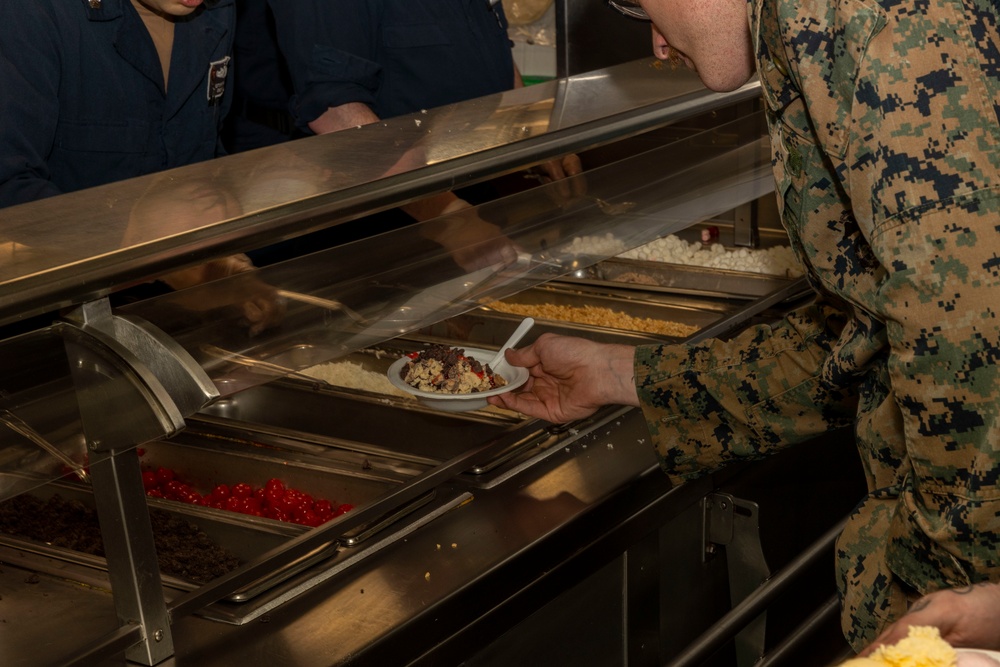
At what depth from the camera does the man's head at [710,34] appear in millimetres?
1225

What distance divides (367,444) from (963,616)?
43.6 inches

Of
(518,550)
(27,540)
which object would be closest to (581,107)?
(518,550)

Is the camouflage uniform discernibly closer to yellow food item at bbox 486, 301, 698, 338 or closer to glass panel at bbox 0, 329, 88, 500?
glass panel at bbox 0, 329, 88, 500

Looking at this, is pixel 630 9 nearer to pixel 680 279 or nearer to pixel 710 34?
pixel 710 34

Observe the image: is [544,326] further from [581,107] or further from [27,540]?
[27,540]

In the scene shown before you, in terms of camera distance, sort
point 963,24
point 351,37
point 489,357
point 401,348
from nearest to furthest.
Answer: point 963,24, point 489,357, point 401,348, point 351,37

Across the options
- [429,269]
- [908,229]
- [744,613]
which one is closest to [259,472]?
[429,269]

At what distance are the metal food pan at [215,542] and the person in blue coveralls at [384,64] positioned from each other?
96 cm

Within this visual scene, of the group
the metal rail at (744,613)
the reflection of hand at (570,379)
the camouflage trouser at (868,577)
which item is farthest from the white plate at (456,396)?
the camouflage trouser at (868,577)

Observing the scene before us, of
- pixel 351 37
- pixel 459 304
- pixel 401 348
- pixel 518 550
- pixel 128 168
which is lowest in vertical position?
pixel 518 550

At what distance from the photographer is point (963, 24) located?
100 centimetres

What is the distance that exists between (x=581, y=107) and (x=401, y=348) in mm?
675

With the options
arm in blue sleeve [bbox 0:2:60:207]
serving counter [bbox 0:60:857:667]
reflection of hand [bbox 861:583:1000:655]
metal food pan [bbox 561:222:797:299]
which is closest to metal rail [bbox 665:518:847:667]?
serving counter [bbox 0:60:857:667]

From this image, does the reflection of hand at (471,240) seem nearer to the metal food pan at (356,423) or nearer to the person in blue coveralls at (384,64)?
the metal food pan at (356,423)
